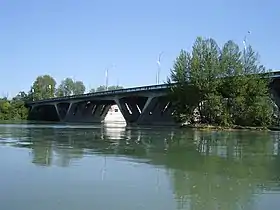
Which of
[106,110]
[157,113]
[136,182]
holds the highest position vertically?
[106,110]

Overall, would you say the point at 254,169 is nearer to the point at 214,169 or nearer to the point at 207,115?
the point at 214,169

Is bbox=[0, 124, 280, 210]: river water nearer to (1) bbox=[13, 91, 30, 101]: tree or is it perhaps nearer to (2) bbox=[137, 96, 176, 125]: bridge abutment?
(2) bbox=[137, 96, 176, 125]: bridge abutment

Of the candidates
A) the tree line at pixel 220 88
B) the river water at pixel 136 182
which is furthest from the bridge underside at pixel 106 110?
the river water at pixel 136 182

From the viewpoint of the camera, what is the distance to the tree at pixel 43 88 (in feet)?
589

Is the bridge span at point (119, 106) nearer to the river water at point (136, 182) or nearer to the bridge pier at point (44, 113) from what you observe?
the bridge pier at point (44, 113)

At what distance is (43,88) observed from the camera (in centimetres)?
18850

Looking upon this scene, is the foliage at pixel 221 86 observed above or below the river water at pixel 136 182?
above

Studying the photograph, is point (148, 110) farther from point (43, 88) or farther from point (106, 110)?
point (43, 88)

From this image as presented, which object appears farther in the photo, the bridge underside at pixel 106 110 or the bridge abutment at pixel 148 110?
the bridge underside at pixel 106 110

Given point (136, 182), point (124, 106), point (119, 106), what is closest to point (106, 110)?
point (124, 106)

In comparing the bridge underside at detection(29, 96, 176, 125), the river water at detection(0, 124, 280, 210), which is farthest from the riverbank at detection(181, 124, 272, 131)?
the river water at detection(0, 124, 280, 210)

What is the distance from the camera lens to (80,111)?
5689 inches

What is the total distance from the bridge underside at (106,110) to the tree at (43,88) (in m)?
22.3

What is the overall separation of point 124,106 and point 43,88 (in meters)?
82.5
